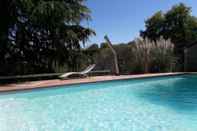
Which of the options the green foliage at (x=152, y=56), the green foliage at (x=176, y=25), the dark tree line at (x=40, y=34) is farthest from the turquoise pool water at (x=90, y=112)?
the green foliage at (x=176, y=25)

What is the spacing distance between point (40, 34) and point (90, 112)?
29.1 ft

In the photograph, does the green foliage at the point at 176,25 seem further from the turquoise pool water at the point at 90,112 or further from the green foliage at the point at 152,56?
the turquoise pool water at the point at 90,112

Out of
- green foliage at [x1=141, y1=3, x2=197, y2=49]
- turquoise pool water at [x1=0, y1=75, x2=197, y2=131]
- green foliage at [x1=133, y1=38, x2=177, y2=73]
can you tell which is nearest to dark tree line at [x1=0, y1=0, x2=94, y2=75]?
green foliage at [x1=133, y1=38, x2=177, y2=73]

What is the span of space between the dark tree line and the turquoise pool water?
465 centimetres

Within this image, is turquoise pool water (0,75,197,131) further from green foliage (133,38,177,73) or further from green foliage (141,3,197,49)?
green foliage (141,3,197,49)

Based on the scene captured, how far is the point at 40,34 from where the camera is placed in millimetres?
14906

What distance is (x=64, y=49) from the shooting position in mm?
15305

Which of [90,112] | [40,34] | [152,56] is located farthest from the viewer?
[152,56]

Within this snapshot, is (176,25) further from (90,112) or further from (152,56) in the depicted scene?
(90,112)

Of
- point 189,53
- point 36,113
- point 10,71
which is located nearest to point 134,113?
point 36,113

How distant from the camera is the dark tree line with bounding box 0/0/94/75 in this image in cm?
1330

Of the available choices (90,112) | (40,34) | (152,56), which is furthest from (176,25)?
(90,112)

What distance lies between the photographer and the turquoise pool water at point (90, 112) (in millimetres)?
5609

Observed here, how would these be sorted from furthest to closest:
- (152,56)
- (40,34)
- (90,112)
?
(152,56), (40,34), (90,112)
